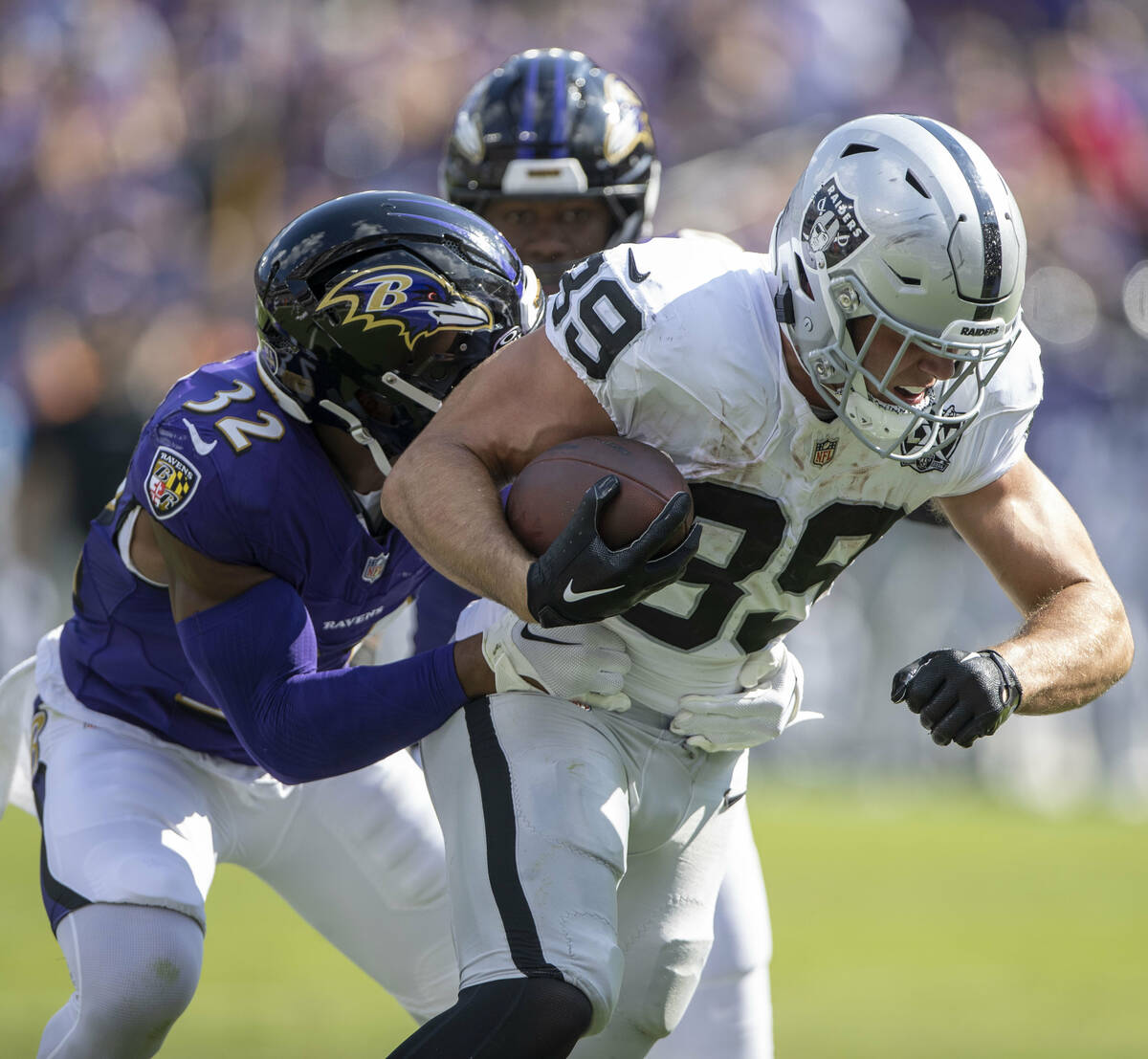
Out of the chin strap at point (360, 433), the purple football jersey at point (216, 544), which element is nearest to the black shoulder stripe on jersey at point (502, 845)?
the purple football jersey at point (216, 544)

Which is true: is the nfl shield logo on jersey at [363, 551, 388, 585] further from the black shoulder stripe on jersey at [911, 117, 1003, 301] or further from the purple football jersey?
the black shoulder stripe on jersey at [911, 117, 1003, 301]

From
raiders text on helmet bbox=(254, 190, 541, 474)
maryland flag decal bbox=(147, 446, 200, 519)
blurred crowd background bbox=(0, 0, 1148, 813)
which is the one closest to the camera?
maryland flag decal bbox=(147, 446, 200, 519)

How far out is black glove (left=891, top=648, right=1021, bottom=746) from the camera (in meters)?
2.38

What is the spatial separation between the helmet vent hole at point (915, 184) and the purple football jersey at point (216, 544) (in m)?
1.14

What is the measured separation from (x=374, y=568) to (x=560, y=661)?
2.02ft

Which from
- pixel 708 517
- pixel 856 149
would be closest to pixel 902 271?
pixel 856 149

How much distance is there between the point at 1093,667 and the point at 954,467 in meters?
0.40

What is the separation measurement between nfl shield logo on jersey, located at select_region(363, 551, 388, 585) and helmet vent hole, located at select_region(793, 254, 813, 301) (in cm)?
98

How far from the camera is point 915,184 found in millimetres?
2385

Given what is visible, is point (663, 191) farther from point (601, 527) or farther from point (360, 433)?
point (601, 527)

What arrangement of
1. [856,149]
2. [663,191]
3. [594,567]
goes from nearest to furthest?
[594,567], [856,149], [663,191]

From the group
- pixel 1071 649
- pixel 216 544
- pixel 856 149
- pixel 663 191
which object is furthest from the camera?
pixel 663 191

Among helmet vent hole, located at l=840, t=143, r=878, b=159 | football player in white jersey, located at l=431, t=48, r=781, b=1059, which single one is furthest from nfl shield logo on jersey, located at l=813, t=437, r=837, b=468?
football player in white jersey, located at l=431, t=48, r=781, b=1059

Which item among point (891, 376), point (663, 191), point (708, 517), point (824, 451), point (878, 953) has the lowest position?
point (878, 953)
